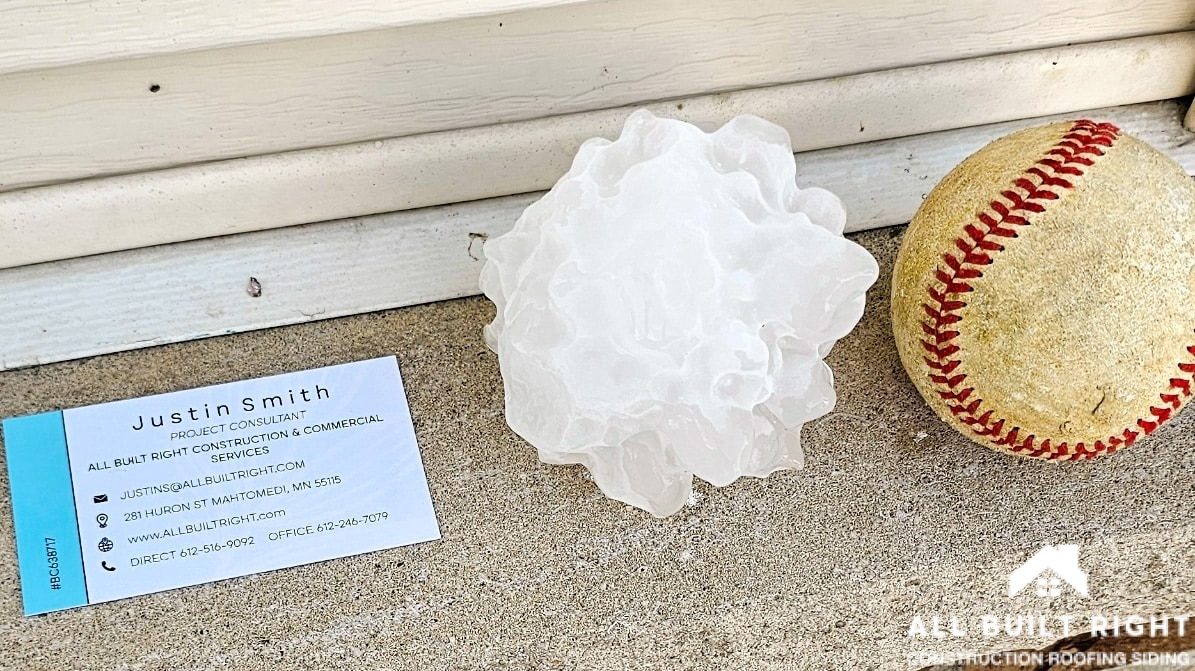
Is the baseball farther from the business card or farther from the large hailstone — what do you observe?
the business card

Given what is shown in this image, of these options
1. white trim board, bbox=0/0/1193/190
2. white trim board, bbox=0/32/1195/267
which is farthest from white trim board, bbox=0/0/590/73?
white trim board, bbox=0/32/1195/267

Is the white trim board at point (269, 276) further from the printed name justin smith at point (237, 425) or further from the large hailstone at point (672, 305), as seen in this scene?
the large hailstone at point (672, 305)

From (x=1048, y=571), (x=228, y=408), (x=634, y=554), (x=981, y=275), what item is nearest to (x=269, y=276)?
(x=228, y=408)

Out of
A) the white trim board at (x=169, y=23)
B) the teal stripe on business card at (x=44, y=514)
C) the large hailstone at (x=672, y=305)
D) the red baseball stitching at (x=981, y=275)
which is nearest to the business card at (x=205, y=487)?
the teal stripe on business card at (x=44, y=514)

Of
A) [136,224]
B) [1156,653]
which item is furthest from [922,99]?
[136,224]

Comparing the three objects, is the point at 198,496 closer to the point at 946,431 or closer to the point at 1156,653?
the point at 946,431

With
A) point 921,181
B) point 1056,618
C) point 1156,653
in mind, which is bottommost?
point 1156,653
